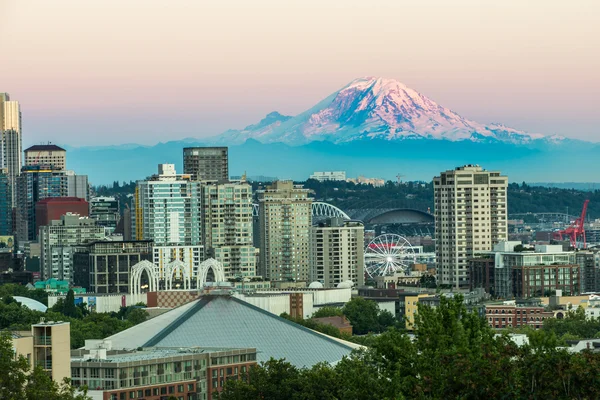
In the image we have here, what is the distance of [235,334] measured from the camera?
89812mm

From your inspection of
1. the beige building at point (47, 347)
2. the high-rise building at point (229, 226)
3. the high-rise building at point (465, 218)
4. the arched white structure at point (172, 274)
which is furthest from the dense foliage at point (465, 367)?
the high-rise building at point (229, 226)

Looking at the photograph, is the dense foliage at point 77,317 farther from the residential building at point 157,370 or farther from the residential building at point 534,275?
the residential building at point 534,275

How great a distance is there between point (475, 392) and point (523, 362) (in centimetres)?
187

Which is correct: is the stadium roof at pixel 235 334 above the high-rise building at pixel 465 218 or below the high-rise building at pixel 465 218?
below

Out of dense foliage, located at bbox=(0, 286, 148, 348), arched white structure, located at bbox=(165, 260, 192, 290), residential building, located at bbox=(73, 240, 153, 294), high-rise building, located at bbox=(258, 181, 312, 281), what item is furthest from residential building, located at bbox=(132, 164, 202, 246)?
dense foliage, located at bbox=(0, 286, 148, 348)

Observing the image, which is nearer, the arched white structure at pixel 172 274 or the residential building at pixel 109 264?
the arched white structure at pixel 172 274

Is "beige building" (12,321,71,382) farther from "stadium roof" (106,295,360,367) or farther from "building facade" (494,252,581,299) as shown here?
"building facade" (494,252,581,299)

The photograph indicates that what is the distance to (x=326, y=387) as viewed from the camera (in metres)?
67.0

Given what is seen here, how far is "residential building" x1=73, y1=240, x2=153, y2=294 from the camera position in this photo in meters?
169

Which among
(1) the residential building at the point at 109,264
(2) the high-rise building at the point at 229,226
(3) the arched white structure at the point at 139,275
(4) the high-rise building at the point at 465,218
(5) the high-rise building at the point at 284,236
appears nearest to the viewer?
(3) the arched white structure at the point at 139,275

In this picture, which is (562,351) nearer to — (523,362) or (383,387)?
(523,362)

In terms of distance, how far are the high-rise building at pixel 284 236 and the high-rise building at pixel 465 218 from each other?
20.3m

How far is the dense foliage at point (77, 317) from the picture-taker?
111219 millimetres

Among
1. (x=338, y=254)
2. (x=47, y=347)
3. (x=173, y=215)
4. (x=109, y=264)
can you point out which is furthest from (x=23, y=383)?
(x=173, y=215)
